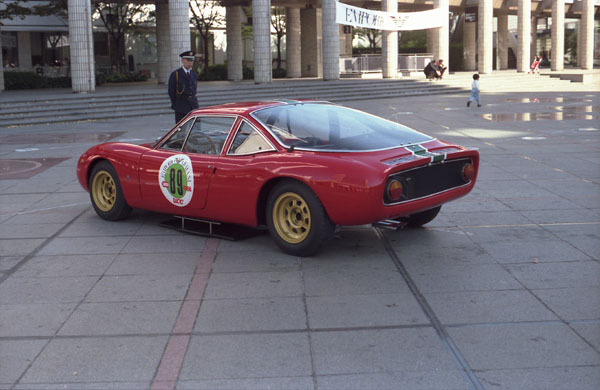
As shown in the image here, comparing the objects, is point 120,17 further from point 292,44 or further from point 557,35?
point 557,35

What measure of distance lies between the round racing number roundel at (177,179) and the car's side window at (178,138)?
230 mm

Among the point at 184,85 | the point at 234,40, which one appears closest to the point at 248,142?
the point at 184,85

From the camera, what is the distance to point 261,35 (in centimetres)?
3397

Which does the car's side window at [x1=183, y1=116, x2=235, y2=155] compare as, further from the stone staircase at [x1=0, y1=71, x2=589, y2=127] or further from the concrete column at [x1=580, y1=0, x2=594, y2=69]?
the concrete column at [x1=580, y1=0, x2=594, y2=69]

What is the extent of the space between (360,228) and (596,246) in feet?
7.43

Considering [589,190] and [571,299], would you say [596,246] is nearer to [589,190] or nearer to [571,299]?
[571,299]

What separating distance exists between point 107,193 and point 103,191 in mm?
71

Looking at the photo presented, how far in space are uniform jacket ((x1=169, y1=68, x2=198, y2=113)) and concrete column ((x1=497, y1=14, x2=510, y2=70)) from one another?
51208 mm

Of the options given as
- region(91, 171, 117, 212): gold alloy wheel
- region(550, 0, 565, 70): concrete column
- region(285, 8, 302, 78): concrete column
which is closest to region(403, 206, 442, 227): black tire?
region(91, 171, 117, 212): gold alloy wheel

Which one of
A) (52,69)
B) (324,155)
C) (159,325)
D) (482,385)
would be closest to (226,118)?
(324,155)

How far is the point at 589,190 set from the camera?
9.23 m

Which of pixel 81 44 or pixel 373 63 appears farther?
pixel 373 63

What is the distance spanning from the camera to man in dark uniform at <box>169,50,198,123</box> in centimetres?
1188

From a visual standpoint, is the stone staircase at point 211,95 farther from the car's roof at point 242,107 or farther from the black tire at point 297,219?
the black tire at point 297,219
